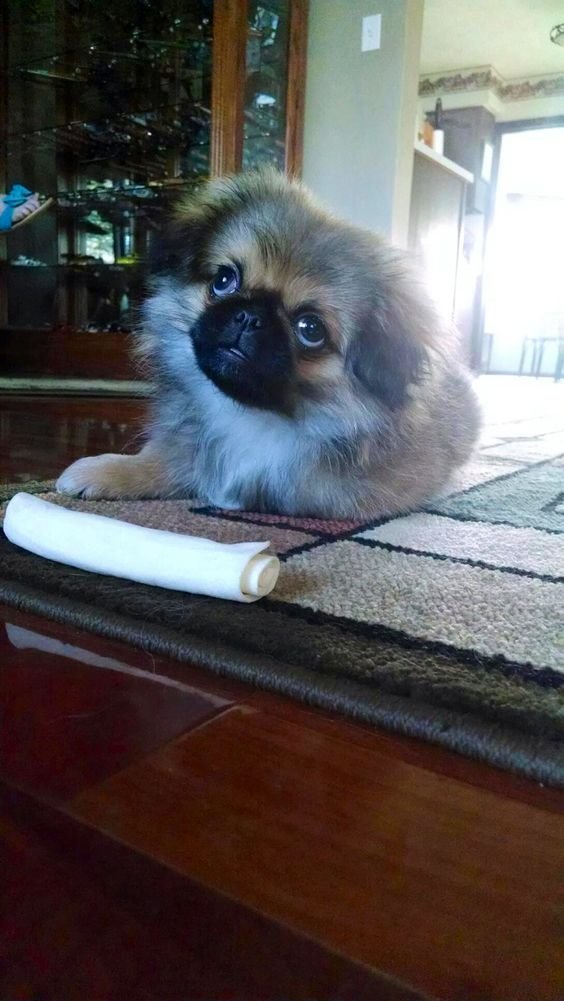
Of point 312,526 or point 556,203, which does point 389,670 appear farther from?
point 556,203

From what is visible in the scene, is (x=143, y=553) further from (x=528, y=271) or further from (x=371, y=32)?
(x=528, y=271)

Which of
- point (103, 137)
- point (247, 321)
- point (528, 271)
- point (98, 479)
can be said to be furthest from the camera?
point (528, 271)

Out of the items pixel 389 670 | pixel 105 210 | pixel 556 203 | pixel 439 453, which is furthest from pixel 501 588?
pixel 556 203

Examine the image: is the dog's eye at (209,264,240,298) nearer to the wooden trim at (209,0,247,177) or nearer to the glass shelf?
the wooden trim at (209,0,247,177)

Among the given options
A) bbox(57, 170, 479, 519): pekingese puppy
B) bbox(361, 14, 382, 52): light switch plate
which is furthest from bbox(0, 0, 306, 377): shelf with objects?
bbox(57, 170, 479, 519): pekingese puppy

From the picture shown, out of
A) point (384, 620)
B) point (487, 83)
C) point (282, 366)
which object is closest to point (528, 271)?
point (487, 83)

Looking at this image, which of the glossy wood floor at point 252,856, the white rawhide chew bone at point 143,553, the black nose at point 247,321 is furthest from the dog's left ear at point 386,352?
the glossy wood floor at point 252,856

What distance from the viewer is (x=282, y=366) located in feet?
3.07

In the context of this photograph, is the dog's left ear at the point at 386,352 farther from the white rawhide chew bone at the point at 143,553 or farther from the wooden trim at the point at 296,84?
the wooden trim at the point at 296,84

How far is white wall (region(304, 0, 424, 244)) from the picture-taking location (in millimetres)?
2678

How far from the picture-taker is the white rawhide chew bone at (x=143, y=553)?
0.62 m

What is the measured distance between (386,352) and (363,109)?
7.04ft

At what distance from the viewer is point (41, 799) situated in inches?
15.3

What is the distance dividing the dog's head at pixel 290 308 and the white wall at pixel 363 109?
1.73m
